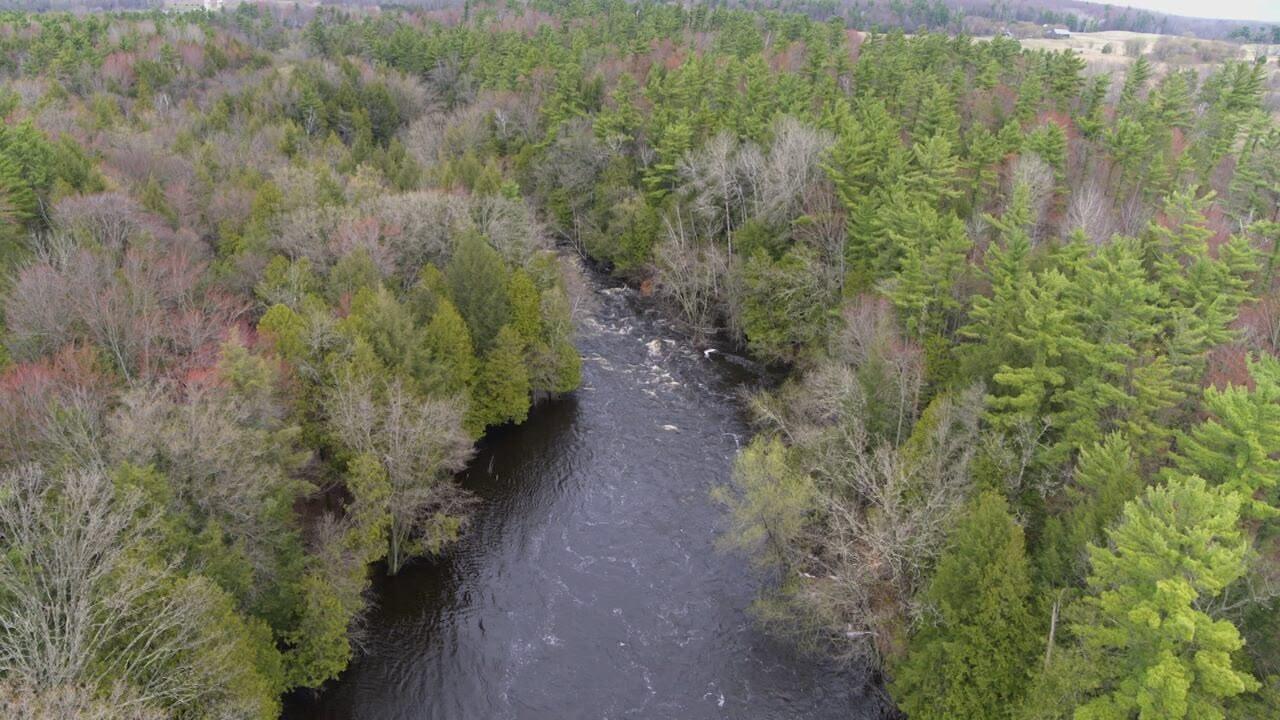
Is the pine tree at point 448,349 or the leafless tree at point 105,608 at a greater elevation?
the leafless tree at point 105,608

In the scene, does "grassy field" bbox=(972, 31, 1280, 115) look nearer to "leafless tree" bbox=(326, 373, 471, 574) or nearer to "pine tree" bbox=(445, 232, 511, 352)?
"pine tree" bbox=(445, 232, 511, 352)

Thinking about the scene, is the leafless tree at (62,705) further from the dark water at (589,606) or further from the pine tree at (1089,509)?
the pine tree at (1089,509)

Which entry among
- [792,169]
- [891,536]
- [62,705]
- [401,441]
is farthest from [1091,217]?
[62,705]

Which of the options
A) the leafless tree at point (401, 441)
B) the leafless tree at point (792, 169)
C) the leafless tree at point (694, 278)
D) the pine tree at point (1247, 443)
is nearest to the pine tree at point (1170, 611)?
the pine tree at point (1247, 443)

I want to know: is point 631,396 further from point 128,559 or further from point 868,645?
point 128,559

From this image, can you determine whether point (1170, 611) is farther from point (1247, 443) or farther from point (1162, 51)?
point (1162, 51)

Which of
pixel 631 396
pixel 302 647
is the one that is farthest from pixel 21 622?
pixel 631 396

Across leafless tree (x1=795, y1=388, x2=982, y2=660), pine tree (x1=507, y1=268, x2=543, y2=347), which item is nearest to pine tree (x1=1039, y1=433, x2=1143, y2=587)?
leafless tree (x1=795, y1=388, x2=982, y2=660)
